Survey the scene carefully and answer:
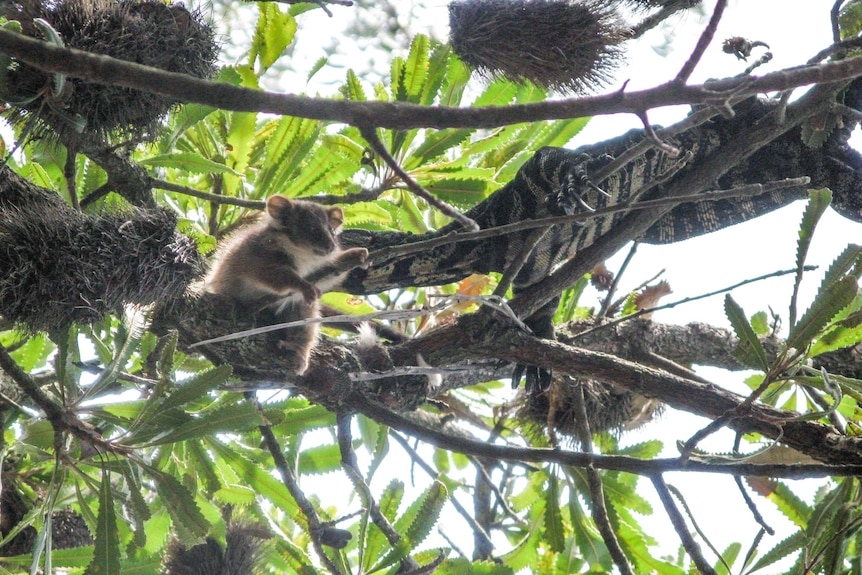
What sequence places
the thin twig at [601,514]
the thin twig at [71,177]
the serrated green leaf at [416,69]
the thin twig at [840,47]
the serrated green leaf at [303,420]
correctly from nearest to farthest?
the thin twig at [840,47] → the thin twig at [71,177] → the thin twig at [601,514] → the serrated green leaf at [303,420] → the serrated green leaf at [416,69]

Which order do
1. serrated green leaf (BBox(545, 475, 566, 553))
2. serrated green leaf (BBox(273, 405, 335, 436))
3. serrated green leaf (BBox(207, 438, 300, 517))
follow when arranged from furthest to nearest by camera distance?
serrated green leaf (BBox(545, 475, 566, 553)) → serrated green leaf (BBox(273, 405, 335, 436)) → serrated green leaf (BBox(207, 438, 300, 517))

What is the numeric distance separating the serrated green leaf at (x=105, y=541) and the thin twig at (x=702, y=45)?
2419mm

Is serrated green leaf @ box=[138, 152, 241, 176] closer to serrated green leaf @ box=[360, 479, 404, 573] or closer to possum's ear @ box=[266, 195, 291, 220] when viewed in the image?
possum's ear @ box=[266, 195, 291, 220]

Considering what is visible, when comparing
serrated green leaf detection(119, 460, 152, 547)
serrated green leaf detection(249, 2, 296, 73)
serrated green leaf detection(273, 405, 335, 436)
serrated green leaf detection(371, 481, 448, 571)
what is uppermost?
serrated green leaf detection(249, 2, 296, 73)

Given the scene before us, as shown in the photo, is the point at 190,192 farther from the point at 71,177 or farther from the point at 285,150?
the point at 285,150

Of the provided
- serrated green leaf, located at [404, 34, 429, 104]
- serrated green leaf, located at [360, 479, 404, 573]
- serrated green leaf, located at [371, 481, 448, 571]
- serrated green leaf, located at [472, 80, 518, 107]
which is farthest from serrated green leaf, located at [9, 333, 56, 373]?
serrated green leaf, located at [472, 80, 518, 107]

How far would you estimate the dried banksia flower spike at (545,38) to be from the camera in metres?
2.89

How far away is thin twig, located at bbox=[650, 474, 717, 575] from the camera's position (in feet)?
10.0

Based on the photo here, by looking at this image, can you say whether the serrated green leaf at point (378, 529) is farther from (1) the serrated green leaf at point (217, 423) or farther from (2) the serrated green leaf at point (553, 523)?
(2) the serrated green leaf at point (553, 523)

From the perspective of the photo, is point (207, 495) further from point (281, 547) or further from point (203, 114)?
point (203, 114)

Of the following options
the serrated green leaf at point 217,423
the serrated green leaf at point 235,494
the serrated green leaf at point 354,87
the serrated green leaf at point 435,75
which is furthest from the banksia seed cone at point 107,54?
the serrated green leaf at point 235,494

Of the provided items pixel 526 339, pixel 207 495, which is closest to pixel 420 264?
pixel 526 339

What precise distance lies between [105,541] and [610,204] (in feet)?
9.69

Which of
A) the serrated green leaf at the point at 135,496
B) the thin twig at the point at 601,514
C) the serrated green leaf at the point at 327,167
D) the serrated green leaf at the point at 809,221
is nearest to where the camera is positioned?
the serrated green leaf at the point at 809,221
